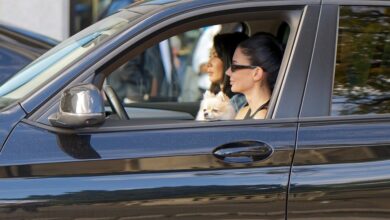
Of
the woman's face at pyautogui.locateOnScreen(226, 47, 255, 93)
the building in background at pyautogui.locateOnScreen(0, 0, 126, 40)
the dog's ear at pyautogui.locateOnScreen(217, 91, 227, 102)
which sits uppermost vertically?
the woman's face at pyautogui.locateOnScreen(226, 47, 255, 93)

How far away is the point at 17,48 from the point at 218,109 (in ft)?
8.07

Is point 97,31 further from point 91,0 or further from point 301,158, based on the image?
point 91,0

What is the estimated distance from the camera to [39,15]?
913cm

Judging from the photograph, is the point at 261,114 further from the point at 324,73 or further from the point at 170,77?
the point at 170,77

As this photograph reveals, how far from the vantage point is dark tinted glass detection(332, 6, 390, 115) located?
3.07 metres

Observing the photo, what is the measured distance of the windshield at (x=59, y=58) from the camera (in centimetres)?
311

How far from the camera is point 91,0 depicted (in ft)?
32.4

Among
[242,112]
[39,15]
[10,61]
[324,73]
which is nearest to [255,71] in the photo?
[242,112]

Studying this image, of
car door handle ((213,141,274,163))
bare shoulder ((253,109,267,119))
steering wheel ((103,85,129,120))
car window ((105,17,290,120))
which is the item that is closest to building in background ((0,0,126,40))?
car window ((105,17,290,120))

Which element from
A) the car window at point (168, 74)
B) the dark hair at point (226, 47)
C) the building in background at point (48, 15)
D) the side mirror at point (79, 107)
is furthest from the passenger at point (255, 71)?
the building in background at point (48, 15)

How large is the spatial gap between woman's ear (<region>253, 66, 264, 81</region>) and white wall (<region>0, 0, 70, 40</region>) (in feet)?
19.5

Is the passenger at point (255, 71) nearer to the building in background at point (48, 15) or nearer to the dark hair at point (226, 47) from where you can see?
the dark hair at point (226, 47)

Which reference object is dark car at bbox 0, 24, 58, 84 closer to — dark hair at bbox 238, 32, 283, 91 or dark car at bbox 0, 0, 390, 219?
dark hair at bbox 238, 32, 283, 91

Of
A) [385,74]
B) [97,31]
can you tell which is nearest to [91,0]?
[97,31]
